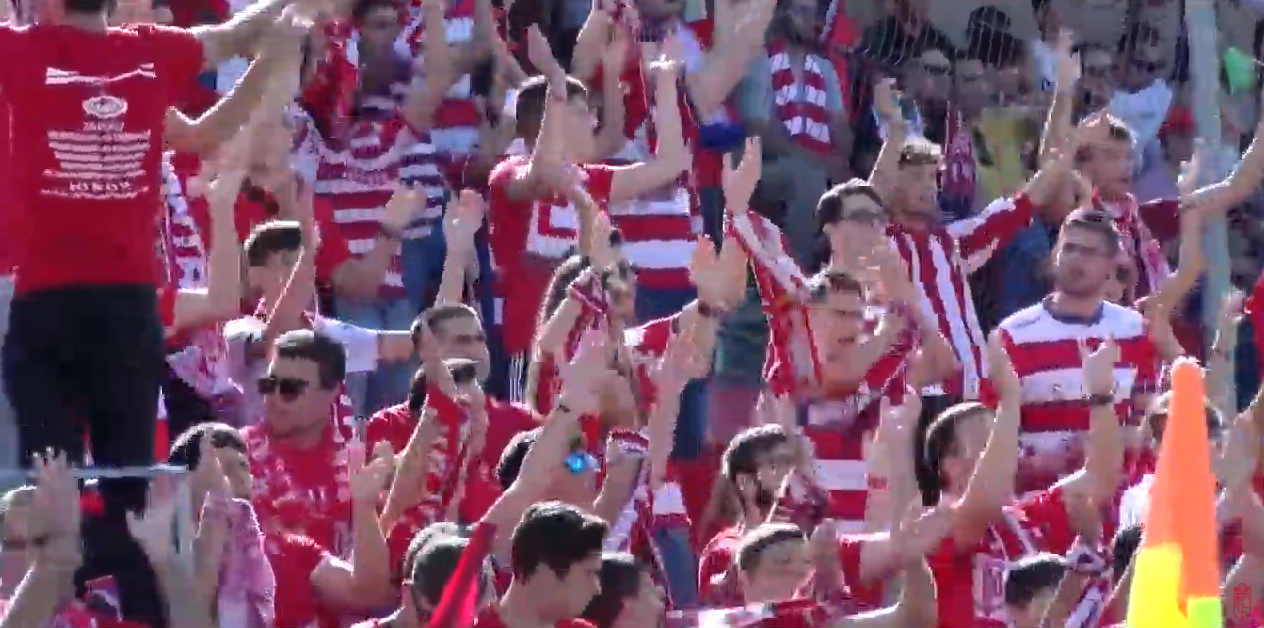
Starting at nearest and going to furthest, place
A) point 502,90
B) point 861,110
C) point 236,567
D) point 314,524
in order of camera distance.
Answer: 1. point 236,567
2. point 314,524
3. point 502,90
4. point 861,110

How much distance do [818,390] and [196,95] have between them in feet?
6.26

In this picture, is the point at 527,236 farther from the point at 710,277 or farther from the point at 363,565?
the point at 363,565

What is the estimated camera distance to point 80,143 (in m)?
6.21

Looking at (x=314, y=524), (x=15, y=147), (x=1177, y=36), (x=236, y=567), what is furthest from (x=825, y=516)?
(x=1177, y=36)

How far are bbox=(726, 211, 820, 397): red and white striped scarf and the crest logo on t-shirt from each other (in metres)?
2.50

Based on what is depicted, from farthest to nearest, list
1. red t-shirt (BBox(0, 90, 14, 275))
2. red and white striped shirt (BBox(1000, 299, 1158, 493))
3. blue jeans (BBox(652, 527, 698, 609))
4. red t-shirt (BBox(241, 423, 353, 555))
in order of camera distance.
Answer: red and white striped shirt (BBox(1000, 299, 1158, 493)) < blue jeans (BBox(652, 527, 698, 609)) < red t-shirt (BBox(241, 423, 353, 555)) < red t-shirt (BBox(0, 90, 14, 275))

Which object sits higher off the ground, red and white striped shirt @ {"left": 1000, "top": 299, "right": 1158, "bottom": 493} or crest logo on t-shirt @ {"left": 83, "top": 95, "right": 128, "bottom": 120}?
crest logo on t-shirt @ {"left": 83, "top": 95, "right": 128, "bottom": 120}

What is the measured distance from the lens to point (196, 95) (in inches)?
337

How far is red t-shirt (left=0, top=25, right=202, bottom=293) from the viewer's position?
618 cm

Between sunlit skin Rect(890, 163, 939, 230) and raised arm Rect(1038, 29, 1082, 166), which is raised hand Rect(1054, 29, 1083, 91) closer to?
raised arm Rect(1038, 29, 1082, 166)

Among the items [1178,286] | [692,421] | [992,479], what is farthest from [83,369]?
[1178,286]

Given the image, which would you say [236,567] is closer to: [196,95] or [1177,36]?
[196,95]

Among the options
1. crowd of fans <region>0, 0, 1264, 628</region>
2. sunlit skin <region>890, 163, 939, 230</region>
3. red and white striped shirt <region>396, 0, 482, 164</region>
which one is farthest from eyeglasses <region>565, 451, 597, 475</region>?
red and white striped shirt <region>396, 0, 482, 164</region>

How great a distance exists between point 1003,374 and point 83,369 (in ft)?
7.64
